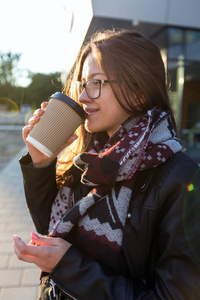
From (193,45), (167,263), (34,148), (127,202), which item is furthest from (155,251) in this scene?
(193,45)

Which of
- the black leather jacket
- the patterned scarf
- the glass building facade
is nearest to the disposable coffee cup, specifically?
the patterned scarf

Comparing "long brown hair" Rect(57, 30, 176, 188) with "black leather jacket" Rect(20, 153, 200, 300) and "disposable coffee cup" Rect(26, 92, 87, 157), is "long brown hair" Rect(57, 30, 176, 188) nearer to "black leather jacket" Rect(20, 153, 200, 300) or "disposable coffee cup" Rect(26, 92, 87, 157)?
"disposable coffee cup" Rect(26, 92, 87, 157)

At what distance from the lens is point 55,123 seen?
4.41 feet

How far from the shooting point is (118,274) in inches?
43.0

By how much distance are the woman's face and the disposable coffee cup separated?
64 mm

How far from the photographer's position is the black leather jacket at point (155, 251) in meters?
0.95

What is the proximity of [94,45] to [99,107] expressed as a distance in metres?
0.36

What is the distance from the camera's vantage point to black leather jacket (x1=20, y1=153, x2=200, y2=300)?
95cm

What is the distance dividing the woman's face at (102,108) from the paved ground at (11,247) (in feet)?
6.06

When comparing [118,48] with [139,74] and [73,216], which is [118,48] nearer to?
[139,74]

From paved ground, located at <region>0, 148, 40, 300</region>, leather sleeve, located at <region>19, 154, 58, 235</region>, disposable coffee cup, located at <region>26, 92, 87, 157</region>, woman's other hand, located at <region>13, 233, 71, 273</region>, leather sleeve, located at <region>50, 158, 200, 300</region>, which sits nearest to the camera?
leather sleeve, located at <region>50, 158, 200, 300</region>

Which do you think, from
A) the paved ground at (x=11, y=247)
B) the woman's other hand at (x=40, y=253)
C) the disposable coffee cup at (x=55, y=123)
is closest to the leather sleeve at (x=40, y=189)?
the disposable coffee cup at (x=55, y=123)

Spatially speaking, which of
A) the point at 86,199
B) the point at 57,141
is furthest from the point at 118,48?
the point at 86,199

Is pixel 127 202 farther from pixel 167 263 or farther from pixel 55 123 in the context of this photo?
pixel 55 123
